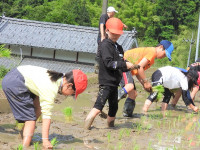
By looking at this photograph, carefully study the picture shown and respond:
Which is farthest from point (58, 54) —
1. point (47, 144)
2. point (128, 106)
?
point (47, 144)

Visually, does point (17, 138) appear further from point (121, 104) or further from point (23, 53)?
point (23, 53)

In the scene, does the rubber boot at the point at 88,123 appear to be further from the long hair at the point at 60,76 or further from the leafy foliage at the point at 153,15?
the leafy foliage at the point at 153,15

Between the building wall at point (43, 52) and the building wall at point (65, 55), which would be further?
the building wall at point (43, 52)

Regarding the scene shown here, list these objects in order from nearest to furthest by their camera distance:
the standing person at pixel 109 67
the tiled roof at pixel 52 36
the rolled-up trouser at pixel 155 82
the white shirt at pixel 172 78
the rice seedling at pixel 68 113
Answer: the standing person at pixel 109 67 < the rice seedling at pixel 68 113 < the rolled-up trouser at pixel 155 82 < the white shirt at pixel 172 78 < the tiled roof at pixel 52 36

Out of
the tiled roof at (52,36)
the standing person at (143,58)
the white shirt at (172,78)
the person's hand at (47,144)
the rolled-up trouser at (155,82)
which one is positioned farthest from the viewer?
the tiled roof at (52,36)

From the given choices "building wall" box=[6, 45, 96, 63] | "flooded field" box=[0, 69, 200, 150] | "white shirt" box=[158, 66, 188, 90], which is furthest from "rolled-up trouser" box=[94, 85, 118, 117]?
"building wall" box=[6, 45, 96, 63]

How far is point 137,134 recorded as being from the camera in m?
5.23

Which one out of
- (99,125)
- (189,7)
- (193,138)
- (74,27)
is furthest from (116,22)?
(189,7)

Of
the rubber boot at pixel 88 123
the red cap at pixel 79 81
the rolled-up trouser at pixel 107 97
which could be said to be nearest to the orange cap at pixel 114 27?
the rolled-up trouser at pixel 107 97

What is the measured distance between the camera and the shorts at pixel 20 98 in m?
→ 4.12

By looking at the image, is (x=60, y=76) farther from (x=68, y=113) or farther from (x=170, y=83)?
(x=170, y=83)

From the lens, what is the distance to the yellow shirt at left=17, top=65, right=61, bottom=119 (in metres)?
3.92

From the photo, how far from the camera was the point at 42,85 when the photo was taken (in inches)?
158

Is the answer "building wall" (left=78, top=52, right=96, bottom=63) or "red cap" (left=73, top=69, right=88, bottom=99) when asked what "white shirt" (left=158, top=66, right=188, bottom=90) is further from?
"building wall" (left=78, top=52, right=96, bottom=63)
